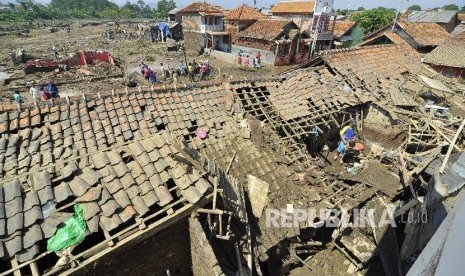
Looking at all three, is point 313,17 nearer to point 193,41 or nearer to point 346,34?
point 346,34

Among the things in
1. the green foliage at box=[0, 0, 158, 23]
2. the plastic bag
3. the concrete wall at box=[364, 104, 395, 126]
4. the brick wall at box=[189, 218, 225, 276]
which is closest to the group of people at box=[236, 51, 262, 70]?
the concrete wall at box=[364, 104, 395, 126]

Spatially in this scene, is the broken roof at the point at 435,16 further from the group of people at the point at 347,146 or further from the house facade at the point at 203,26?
the group of people at the point at 347,146

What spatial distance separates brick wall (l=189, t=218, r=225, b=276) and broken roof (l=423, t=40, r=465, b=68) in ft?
103

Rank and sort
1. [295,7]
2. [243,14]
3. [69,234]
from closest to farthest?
[69,234], [243,14], [295,7]

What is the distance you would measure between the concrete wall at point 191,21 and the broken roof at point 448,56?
30.6 m

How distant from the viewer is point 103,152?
21.3ft

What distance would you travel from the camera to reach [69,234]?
5082 millimetres

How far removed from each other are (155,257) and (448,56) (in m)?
33.9

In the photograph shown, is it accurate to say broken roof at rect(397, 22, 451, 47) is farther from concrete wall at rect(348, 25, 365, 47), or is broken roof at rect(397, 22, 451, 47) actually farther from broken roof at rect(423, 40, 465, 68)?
concrete wall at rect(348, 25, 365, 47)

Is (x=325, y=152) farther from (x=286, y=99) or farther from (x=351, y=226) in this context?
(x=351, y=226)

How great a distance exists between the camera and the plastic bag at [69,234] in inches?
195

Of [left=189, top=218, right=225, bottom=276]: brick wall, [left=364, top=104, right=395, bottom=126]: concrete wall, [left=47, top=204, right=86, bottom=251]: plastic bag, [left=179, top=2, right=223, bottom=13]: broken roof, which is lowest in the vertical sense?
[left=364, top=104, right=395, bottom=126]: concrete wall

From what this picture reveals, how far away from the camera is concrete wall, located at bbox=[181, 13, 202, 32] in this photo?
43031 millimetres

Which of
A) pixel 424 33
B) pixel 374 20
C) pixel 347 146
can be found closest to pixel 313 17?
pixel 424 33
